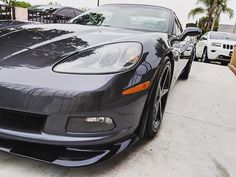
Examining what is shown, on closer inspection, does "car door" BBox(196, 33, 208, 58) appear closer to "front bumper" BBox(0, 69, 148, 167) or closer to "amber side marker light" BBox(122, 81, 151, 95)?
"amber side marker light" BBox(122, 81, 151, 95)

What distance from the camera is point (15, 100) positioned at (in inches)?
53.4

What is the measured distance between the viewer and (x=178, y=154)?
75.2 inches

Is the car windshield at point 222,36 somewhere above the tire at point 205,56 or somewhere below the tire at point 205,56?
above

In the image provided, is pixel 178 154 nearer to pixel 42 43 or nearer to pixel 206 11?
pixel 42 43

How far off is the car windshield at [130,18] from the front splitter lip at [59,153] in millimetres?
1446

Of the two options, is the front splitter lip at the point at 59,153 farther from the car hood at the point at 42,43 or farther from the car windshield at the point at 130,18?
the car windshield at the point at 130,18

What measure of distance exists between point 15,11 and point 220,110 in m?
5.77

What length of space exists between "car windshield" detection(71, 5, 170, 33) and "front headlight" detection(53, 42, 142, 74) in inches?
37.3

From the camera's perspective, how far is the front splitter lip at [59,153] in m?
1.42

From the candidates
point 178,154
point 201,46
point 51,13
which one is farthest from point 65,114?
point 201,46

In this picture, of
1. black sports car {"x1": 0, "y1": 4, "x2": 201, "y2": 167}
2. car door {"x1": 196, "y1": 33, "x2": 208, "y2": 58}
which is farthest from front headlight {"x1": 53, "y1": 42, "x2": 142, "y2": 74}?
car door {"x1": 196, "y1": 33, "x2": 208, "y2": 58}

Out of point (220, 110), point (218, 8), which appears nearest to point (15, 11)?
point (220, 110)

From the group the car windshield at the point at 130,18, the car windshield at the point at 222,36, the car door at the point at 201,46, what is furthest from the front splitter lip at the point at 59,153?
the car windshield at the point at 222,36

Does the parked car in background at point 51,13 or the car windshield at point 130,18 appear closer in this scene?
the car windshield at point 130,18
